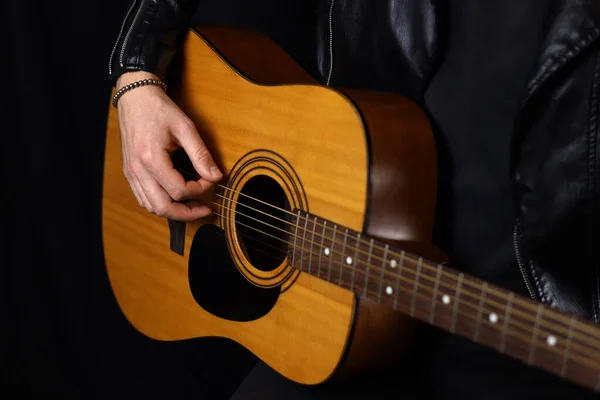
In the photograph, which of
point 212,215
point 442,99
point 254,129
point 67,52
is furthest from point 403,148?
point 67,52

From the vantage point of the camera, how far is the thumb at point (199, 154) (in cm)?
106

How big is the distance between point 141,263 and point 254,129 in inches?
16.4

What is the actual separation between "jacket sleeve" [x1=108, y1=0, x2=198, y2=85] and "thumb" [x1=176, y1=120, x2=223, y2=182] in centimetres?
15

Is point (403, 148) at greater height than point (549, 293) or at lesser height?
greater

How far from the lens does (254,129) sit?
1037 mm

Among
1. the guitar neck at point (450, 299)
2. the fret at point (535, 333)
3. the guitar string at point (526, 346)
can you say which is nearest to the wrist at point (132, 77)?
the guitar neck at point (450, 299)

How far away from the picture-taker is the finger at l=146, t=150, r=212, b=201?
42.8 inches

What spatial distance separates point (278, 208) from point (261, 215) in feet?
0.28

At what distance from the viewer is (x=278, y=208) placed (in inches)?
38.8

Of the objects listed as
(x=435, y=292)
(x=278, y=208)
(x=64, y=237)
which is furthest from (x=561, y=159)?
(x=64, y=237)

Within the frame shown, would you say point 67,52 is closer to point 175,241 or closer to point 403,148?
point 175,241

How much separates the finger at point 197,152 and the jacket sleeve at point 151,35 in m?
0.15

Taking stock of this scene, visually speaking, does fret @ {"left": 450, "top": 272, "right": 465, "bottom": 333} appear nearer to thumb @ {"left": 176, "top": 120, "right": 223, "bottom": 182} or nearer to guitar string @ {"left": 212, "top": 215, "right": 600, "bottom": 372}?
guitar string @ {"left": 212, "top": 215, "right": 600, "bottom": 372}

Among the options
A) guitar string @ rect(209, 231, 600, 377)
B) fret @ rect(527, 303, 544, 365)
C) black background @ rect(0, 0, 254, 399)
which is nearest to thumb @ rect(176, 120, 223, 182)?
guitar string @ rect(209, 231, 600, 377)
